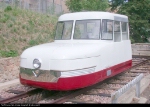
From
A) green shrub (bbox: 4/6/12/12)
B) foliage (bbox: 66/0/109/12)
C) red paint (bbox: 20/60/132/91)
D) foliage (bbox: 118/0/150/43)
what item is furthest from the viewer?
foliage (bbox: 66/0/109/12)

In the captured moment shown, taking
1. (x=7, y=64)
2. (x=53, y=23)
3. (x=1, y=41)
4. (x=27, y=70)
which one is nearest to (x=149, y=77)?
(x=27, y=70)

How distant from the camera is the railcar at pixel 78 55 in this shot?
5.86 metres

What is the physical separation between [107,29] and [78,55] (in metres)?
1.93

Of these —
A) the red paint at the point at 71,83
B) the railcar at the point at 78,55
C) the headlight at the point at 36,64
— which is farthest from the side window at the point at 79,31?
the headlight at the point at 36,64

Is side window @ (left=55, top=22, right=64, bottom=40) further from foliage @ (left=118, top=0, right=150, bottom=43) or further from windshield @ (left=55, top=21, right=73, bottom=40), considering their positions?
foliage @ (left=118, top=0, right=150, bottom=43)

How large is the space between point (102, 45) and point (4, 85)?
3.67 metres

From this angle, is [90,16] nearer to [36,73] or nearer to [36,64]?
[36,64]

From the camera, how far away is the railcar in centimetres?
586

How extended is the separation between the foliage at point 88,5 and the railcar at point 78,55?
46.1 feet

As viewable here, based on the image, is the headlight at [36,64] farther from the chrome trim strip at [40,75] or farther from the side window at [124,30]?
the side window at [124,30]

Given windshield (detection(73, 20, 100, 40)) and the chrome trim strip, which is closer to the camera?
the chrome trim strip

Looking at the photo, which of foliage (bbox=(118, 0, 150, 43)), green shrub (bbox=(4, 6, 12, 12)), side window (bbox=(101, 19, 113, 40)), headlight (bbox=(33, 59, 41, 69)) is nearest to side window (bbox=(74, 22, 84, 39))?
side window (bbox=(101, 19, 113, 40))

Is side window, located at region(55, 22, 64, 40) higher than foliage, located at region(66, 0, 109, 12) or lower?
lower

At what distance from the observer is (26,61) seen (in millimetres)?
6305
